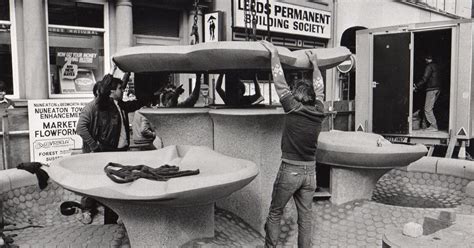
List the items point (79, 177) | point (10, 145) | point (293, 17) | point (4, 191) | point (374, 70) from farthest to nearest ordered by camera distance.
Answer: point (293, 17) → point (374, 70) → point (10, 145) → point (4, 191) → point (79, 177)

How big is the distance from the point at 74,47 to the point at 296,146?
22.9 feet

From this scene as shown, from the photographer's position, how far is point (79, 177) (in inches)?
138

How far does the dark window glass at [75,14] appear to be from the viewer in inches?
370

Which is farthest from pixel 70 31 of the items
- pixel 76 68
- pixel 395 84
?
pixel 395 84

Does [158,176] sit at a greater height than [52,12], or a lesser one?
lesser

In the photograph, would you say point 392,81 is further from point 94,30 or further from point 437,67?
point 94,30

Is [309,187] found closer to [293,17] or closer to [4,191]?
[4,191]

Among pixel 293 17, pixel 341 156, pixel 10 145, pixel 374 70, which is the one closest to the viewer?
pixel 341 156

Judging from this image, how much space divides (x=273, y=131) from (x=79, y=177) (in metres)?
2.06

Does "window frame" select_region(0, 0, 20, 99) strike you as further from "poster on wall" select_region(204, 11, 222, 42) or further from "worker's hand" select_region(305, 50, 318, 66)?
"worker's hand" select_region(305, 50, 318, 66)

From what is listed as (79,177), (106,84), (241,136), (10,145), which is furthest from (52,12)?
(79,177)

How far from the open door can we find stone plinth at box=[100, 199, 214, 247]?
758 centimetres

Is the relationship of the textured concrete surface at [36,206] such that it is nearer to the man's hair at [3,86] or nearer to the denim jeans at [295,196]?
the denim jeans at [295,196]

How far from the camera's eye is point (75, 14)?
31.9ft
